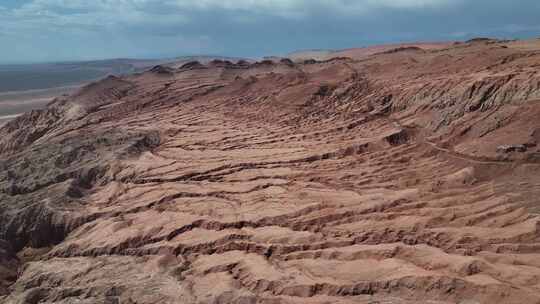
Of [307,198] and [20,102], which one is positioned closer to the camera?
[307,198]

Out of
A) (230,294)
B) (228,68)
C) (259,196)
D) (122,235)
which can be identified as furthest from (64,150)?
(228,68)

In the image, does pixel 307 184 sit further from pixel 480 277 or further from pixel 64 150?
pixel 64 150

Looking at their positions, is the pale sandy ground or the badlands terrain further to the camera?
the pale sandy ground

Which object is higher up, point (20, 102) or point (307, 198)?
point (307, 198)

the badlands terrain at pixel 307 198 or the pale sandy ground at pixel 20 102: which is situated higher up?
the badlands terrain at pixel 307 198

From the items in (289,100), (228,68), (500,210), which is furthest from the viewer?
(228,68)

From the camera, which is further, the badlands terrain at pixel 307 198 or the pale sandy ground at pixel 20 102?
the pale sandy ground at pixel 20 102

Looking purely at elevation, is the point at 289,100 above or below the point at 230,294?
above

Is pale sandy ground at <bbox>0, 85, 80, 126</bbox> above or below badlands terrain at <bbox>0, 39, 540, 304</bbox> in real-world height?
below
